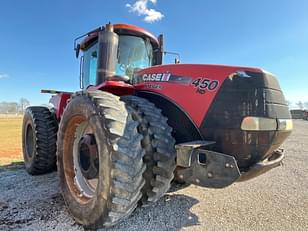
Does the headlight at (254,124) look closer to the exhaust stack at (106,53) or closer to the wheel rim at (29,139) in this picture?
the exhaust stack at (106,53)

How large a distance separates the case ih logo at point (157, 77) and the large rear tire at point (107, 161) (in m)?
0.56

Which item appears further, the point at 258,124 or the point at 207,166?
the point at 258,124

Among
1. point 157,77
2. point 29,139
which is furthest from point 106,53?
point 29,139

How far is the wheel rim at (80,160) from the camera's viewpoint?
2580mm

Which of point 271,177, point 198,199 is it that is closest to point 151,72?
point 198,199

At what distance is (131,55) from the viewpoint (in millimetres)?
3797

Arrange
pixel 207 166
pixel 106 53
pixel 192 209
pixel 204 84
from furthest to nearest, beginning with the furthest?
pixel 106 53 → pixel 192 209 → pixel 204 84 → pixel 207 166

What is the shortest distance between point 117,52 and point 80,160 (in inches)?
68.9

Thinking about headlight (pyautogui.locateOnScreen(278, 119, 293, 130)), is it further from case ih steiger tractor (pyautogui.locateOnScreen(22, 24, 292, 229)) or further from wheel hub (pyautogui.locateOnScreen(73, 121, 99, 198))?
wheel hub (pyautogui.locateOnScreen(73, 121, 99, 198))

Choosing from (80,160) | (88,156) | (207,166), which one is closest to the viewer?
(207,166)

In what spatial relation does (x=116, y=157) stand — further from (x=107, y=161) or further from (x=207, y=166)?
(x=207, y=166)

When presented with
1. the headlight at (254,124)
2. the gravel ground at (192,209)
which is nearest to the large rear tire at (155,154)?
the gravel ground at (192,209)

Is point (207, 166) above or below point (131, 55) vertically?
below

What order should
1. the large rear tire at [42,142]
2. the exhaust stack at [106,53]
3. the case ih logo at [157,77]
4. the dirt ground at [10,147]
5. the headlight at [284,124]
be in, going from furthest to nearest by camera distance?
the dirt ground at [10,147] < the large rear tire at [42,142] < the exhaust stack at [106,53] < the case ih logo at [157,77] < the headlight at [284,124]
